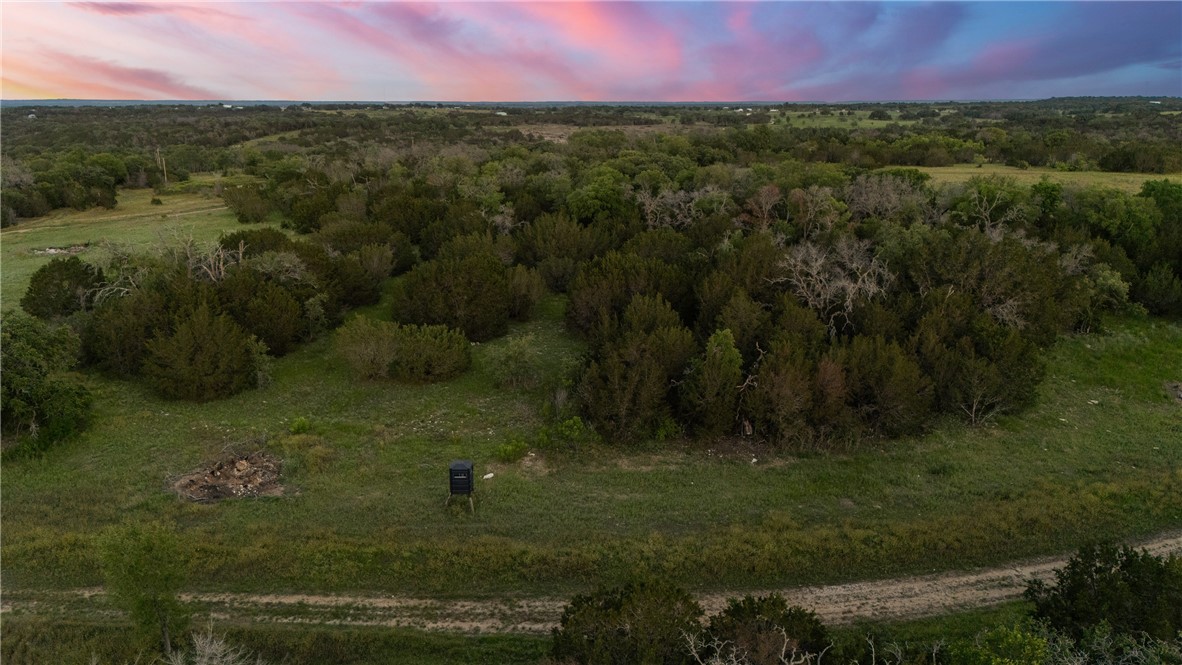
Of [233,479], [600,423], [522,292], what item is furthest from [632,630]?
[522,292]

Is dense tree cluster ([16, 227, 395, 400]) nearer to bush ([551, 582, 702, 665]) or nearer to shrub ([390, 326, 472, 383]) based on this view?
shrub ([390, 326, 472, 383])

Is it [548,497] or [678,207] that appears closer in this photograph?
[548,497]

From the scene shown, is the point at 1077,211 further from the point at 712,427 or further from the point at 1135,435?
the point at 712,427

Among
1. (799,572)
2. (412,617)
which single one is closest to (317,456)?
(412,617)

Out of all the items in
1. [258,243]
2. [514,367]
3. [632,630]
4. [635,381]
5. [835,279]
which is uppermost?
[258,243]

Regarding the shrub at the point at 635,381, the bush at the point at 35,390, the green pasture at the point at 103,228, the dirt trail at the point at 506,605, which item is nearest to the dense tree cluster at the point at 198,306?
the bush at the point at 35,390

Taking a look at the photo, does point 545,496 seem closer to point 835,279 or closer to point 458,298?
point 458,298
